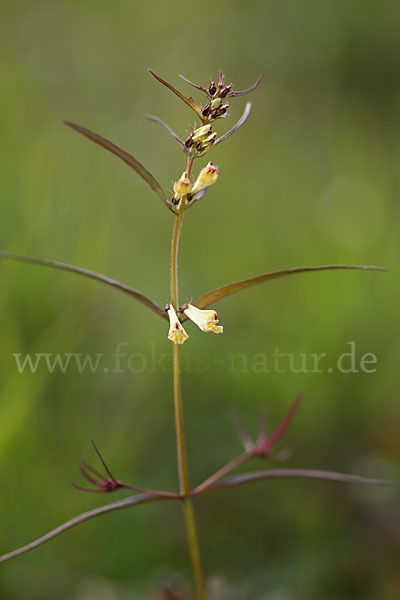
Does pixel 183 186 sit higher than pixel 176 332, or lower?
higher

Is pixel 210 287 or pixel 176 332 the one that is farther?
pixel 210 287

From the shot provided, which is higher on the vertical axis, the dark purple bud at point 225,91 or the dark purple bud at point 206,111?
the dark purple bud at point 225,91

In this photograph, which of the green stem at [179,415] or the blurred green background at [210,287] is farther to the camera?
the blurred green background at [210,287]

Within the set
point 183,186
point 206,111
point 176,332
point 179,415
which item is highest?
point 206,111

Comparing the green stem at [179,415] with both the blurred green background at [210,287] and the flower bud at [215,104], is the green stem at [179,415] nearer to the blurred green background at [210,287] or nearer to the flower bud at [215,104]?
the flower bud at [215,104]

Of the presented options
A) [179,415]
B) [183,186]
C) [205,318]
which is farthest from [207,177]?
[179,415]

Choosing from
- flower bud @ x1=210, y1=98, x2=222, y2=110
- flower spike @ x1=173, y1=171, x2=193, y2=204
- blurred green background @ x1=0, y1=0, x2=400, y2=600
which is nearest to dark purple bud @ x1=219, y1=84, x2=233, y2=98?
A: flower bud @ x1=210, y1=98, x2=222, y2=110

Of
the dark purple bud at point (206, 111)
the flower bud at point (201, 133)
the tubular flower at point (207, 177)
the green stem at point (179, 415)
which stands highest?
the dark purple bud at point (206, 111)

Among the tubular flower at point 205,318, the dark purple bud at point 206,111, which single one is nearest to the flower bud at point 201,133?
the dark purple bud at point 206,111

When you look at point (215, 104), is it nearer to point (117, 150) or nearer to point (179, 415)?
point (117, 150)

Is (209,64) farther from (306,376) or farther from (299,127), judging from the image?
(306,376)
